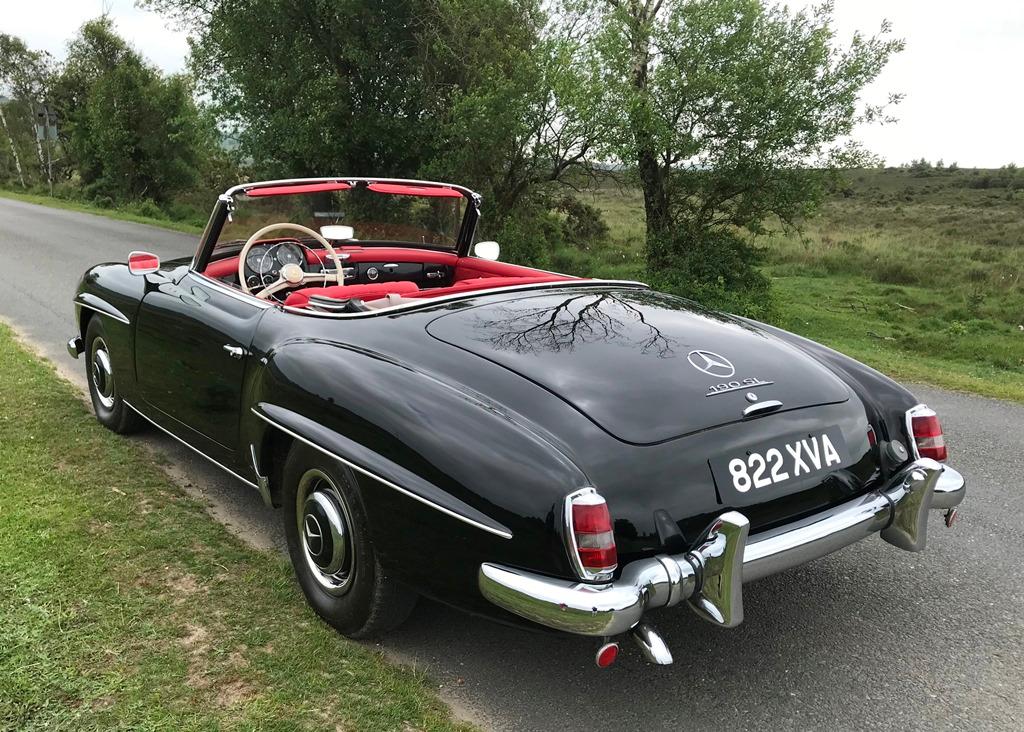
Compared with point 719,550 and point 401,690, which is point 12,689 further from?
point 719,550

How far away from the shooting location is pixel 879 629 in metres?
2.83

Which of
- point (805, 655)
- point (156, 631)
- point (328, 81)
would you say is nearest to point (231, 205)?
point (156, 631)

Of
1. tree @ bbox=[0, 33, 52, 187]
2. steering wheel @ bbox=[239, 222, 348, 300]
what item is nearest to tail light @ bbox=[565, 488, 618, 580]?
steering wheel @ bbox=[239, 222, 348, 300]

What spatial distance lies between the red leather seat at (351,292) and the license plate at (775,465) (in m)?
1.74

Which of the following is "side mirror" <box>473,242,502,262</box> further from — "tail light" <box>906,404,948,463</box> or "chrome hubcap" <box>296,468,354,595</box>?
"tail light" <box>906,404,948,463</box>

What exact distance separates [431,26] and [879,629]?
12.9m

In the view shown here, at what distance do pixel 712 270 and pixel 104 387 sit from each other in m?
8.87

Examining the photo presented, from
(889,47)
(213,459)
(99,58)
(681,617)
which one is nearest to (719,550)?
(681,617)

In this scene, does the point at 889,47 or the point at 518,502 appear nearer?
the point at 518,502

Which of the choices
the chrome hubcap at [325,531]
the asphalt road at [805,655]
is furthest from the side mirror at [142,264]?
the chrome hubcap at [325,531]

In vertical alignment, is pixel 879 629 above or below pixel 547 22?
below

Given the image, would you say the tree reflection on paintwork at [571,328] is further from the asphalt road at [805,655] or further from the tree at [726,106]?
the tree at [726,106]

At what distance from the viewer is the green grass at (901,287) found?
30.5 ft

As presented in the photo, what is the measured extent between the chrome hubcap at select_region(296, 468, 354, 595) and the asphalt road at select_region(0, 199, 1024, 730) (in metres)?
0.29
